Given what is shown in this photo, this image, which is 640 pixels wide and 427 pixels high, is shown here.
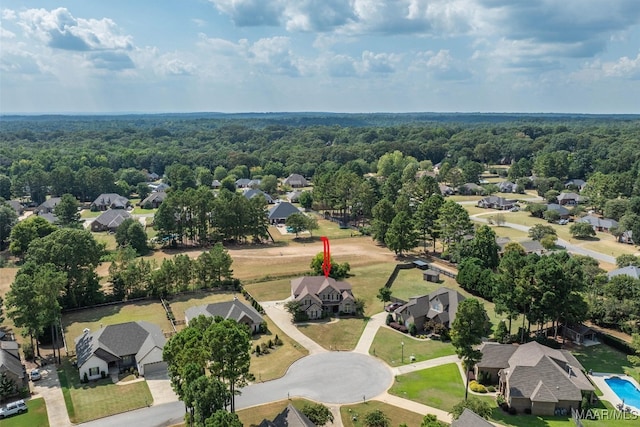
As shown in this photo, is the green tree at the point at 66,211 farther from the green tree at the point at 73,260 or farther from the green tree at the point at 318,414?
the green tree at the point at 318,414

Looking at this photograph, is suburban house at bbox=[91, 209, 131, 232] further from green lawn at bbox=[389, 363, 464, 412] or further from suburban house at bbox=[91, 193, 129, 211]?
green lawn at bbox=[389, 363, 464, 412]

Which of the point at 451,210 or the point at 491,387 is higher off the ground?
the point at 451,210

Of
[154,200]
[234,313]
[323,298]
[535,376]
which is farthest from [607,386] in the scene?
[154,200]

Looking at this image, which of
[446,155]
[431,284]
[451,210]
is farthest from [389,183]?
[446,155]

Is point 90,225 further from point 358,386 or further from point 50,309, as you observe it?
point 358,386

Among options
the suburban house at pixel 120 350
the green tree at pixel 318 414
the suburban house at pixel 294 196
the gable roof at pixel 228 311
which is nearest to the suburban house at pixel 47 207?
the suburban house at pixel 294 196

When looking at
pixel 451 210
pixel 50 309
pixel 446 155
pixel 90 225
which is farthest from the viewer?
pixel 446 155

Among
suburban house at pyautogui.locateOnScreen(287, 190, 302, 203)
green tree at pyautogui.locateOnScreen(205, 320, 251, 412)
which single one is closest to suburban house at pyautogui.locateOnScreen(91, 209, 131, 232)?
suburban house at pyautogui.locateOnScreen(287, 190, 302, 203)
